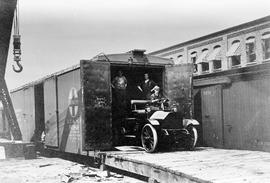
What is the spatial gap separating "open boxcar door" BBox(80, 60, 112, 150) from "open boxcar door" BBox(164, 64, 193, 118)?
2173mm

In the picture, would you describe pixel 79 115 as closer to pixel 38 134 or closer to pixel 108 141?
pixel 108 141

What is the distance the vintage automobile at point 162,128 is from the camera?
362 inches

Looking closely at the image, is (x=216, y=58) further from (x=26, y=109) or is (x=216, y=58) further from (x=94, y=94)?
(x=94, y=94)

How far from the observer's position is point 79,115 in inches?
407

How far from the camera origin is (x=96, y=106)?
9.76 metres

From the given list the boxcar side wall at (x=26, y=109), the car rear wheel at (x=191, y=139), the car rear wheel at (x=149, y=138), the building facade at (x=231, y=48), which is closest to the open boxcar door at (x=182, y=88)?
the car rear wheel at (x=191, y=139)

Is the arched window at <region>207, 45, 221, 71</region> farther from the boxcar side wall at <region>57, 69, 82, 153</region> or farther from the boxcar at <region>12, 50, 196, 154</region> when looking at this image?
the boxcar side wall at <region>57, 69, 82, 153</region>

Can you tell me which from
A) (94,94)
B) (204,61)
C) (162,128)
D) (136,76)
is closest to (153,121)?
(162,128)

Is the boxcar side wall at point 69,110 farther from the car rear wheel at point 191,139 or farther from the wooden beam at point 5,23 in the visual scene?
the car rear wheel at point 191,139

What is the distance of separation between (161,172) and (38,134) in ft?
31.6

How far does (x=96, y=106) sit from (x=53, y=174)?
6.74ft

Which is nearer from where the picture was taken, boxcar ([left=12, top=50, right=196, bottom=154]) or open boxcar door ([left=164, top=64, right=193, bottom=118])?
boxcar ([left=12, top=50, right=196, bottom=154])

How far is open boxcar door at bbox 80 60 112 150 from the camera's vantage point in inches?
379

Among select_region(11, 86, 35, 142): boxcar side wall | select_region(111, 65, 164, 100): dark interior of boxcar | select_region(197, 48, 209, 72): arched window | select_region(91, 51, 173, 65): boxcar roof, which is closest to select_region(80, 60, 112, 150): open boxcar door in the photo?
select_region(91, 51, 173, 65): boxcar roof
